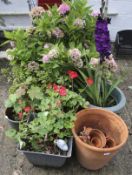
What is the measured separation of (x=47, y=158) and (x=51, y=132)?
0.21 meters

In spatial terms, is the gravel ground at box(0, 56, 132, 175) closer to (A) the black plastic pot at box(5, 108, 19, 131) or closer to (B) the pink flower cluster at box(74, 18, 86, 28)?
(A) the black plastic pot at box(5, 108, 19, 131)

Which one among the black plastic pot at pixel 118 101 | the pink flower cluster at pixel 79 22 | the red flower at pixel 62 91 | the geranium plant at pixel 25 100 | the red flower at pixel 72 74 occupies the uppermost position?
the pink flower cluster at pixel 79 22

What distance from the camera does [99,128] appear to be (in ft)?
8.14

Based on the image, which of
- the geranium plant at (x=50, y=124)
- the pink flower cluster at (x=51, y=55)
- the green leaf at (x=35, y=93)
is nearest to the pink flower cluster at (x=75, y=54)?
the pink flower cluster at (x=51, y=55)

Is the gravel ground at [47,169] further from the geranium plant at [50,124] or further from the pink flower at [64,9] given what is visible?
the pink flower at [64,9]

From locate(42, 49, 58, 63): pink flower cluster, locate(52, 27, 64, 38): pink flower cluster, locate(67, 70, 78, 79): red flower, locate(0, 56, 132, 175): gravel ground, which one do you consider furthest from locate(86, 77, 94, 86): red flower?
locate(0, 56, 132, 175): gravel ground

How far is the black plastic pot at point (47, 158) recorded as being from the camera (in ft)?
7.15

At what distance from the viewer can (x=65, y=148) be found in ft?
7.14

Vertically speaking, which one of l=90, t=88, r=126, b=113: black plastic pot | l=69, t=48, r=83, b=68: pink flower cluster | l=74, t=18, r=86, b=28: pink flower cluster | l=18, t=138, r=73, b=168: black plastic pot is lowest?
l=18, t=138, r=73, b=168: black plastic pot

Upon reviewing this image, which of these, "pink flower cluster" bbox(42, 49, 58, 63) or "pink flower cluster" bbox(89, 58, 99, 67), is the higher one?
"pink flower cluster" bbox(42, 49, 58, 63)

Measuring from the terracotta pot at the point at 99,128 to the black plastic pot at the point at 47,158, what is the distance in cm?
13

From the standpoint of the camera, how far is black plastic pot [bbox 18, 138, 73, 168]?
2180mm

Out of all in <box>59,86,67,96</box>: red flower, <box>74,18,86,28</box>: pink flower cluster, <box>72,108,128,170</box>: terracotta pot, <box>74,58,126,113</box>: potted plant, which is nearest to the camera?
<box>72,108,128,170</box>: terracotta pot

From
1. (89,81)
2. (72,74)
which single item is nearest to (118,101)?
(89,81)
